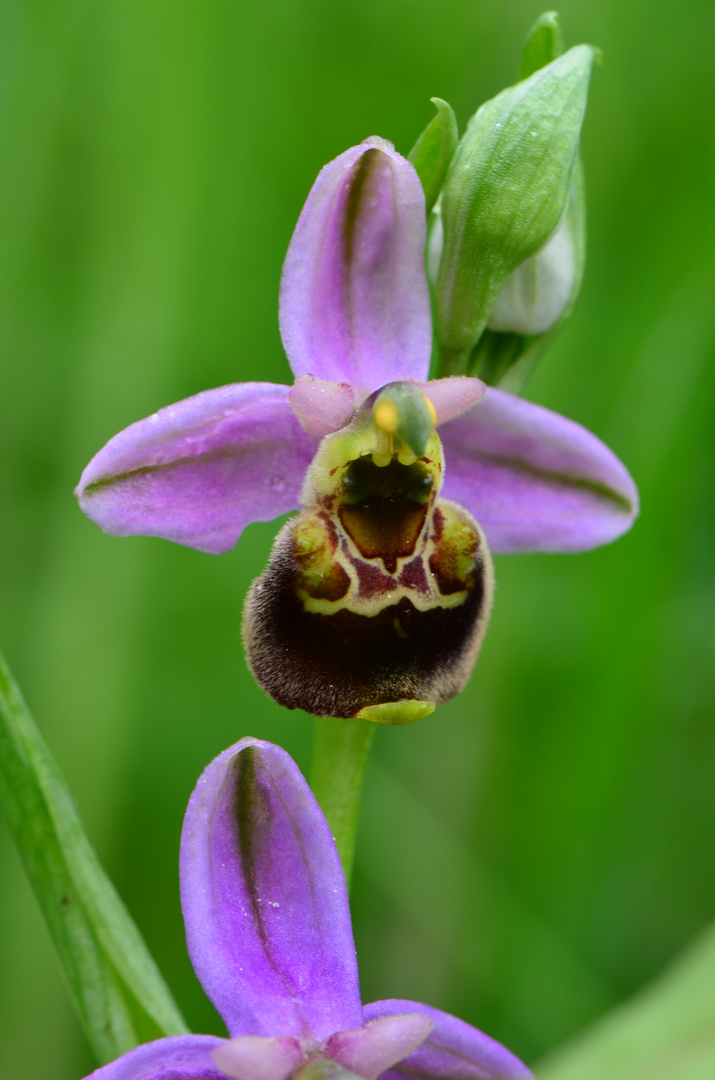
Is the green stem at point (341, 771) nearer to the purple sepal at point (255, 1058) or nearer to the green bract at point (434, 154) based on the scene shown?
the purple sepal at point (255, 1058)

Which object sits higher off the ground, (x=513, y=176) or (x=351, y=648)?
(x=513, y=176)

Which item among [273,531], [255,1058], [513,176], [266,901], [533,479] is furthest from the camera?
[273,531]

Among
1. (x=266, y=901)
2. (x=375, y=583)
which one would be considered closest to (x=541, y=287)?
(x=375, y=583)

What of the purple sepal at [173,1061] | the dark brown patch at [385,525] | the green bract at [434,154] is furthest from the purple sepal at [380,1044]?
the green bract at [434,154]

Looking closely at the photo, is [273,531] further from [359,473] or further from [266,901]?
[266,901]

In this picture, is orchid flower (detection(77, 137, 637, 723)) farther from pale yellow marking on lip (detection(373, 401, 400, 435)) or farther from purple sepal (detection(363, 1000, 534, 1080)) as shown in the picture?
purple sepal (detection(363, 1000, 534, 1080))

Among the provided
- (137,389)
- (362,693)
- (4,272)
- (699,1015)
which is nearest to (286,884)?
(362,693)
